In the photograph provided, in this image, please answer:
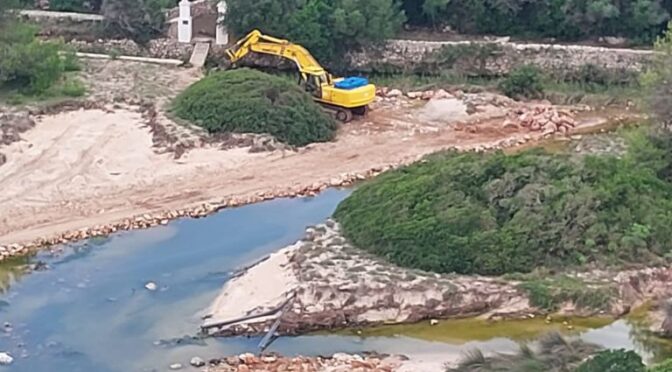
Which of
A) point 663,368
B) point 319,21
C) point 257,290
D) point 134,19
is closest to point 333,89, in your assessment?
point 319,21

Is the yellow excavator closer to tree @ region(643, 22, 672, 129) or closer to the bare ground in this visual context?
tree @ region(643, 22, 672, 129)

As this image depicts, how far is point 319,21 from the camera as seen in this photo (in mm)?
43438

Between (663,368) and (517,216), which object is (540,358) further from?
(517,216)

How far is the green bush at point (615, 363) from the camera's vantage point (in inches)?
746

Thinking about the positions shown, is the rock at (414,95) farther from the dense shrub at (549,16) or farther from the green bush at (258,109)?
the dense shrub at (549,16)

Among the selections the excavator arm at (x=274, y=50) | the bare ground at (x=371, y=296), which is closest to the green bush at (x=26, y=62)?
the excavator arm at (x=274, y=50)

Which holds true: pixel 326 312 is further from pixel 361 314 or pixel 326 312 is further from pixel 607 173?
pixel 607 173

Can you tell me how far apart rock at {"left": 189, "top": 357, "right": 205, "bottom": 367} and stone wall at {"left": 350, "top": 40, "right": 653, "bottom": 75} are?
2311 cm

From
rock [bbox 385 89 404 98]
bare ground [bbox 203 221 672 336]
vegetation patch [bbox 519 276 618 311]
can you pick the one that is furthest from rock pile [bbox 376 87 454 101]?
vegetation patch [bbox 519 276 618 311]

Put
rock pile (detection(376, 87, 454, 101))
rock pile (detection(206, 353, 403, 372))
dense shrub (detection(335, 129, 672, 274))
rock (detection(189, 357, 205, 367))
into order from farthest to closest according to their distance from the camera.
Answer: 1. rock pile (detection(376, 87, 454, 101))
2. dense shrub (detection(335, 129, 672, 274))
3. rock (detection(189, 357, 205, 367))
4. rock pile (detection(206, 353, 403, 372))

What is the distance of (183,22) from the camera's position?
44.3m

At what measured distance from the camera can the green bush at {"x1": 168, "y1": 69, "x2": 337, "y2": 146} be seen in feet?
117

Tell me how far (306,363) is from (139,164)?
1186 centimetres

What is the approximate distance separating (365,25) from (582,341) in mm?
22638
